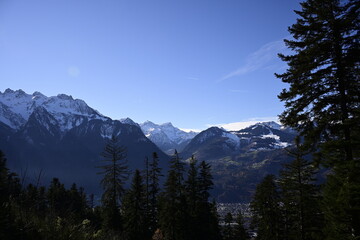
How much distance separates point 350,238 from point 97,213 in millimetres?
52197

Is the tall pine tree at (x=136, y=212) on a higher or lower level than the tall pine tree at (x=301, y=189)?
lower

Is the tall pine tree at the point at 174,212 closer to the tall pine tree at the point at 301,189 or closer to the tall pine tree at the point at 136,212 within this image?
the tall pine tree at the point at 136,212

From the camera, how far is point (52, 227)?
7.60 metres

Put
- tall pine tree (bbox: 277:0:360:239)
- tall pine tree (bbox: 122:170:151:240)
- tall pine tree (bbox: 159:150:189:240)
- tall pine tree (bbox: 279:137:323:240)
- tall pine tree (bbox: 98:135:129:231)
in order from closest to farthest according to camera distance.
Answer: tall pine tree (bbox: 277:0:360:239)
tall pine tree (bbox: 279:137:323:240)
tall pine tree (bbox: 159:150:189:240)
tall pine tree (bbox: 98:135:129:231)
tall pine tree (bbox: 122:170:151:240)

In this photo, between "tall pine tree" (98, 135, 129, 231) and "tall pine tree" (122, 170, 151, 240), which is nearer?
"tall pine tree" (98, 135, 129, 231)

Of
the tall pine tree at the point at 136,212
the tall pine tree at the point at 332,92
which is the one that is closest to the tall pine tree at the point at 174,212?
the tall pine tree at the point at 136,212

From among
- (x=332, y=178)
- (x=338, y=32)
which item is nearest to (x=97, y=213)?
(x=332, y=178)

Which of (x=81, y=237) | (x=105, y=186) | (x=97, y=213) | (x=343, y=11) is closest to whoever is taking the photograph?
(x=81, y=237)

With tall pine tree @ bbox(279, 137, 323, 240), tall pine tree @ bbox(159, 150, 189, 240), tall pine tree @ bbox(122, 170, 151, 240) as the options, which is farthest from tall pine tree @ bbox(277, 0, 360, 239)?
tall pine tree @ bbox(122, 170, 151, 240)

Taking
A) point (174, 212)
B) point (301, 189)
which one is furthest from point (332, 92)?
point (174, 212)

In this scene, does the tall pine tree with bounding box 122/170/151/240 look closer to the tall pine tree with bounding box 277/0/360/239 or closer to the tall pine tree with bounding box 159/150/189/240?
the tall pine tree with bounding box 159/150/189/240

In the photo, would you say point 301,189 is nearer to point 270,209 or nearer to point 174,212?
point 270,209

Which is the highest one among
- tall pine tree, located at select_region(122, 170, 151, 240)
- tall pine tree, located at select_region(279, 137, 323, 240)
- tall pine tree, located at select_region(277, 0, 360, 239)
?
tall pine tree, located at select_region(277, 0, 360, 239)

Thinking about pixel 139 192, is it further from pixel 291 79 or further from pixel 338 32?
pixel 338 32
